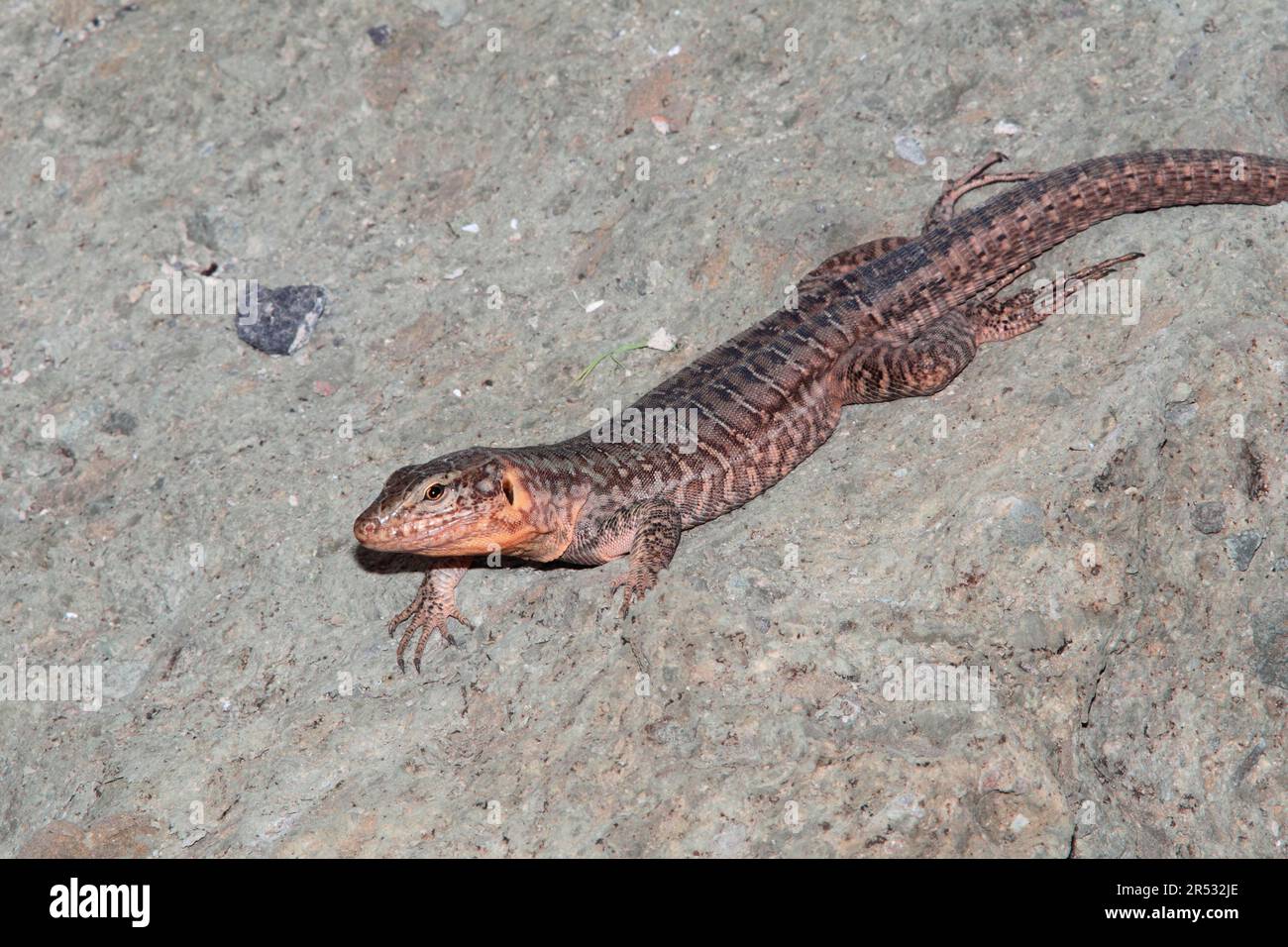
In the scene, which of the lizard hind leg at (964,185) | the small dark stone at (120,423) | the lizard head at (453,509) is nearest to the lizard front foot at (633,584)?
the lizard head at (453,509)

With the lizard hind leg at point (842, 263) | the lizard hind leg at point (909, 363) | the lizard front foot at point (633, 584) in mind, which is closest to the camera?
the lizard front foot at point (633, 584)

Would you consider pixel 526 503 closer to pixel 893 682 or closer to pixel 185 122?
pixel 893 682

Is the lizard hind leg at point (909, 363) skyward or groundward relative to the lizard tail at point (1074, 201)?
groundward

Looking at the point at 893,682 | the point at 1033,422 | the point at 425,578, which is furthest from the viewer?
the point at 425,578

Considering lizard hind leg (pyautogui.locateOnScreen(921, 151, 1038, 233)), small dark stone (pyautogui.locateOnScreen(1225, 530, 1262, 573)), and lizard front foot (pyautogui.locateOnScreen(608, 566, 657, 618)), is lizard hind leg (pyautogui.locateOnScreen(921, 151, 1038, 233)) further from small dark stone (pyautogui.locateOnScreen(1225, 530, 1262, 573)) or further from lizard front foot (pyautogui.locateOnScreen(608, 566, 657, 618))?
lizard front foot (pyautogui.locateOnScreen(608, 566, 657, 618))

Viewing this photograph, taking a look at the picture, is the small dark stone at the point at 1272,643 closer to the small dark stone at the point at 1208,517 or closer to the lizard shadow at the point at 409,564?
the small dark stone at the point at 1208,517

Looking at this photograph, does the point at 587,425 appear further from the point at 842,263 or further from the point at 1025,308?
the point at 1025,308

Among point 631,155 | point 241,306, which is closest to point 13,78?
point 241,306
